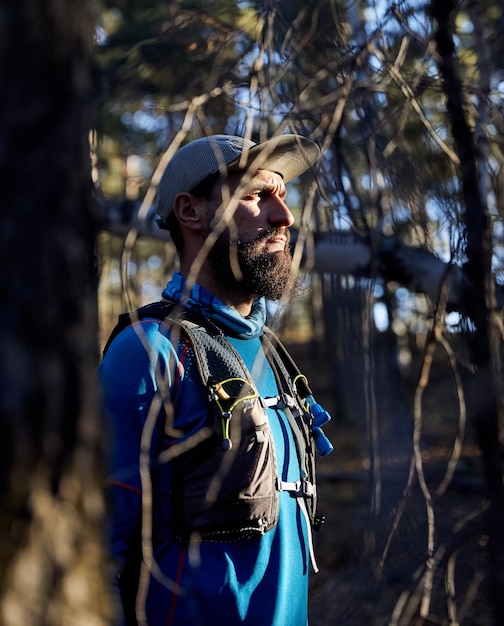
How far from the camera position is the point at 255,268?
254 cm

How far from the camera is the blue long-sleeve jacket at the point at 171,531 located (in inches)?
78.0

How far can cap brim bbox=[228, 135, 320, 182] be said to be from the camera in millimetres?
2440

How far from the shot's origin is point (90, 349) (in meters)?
1.05

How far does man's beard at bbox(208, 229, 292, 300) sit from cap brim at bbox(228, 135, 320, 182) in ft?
0.86

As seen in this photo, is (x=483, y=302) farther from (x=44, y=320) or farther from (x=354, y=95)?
(x=44, y=320)

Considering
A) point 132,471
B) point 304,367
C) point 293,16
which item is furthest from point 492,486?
point 304,367

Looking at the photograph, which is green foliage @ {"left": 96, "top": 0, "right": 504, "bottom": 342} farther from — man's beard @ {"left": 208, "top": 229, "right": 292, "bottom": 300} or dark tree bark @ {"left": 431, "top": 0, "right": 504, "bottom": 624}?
man's beard @ {"left": 208, "top": 229, "right": 292, "bottom": 300}

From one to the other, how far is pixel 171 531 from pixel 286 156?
1.36m

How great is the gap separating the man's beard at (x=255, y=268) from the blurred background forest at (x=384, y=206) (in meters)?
0.12

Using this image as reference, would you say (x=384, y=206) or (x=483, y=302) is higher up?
(x=384, y=206)

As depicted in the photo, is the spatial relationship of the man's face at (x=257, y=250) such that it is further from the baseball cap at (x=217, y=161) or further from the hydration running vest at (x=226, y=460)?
the hydration running vest at (x=226, y=460)

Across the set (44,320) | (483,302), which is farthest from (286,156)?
(44,320)

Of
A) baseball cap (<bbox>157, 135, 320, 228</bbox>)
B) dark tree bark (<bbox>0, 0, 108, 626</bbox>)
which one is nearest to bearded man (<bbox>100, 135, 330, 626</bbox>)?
baseball cap (<bbox>157, 135, 320, 228</bbox>)

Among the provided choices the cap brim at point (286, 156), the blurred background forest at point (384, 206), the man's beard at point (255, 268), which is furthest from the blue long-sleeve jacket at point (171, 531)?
the cap brim at point (286, 156)
